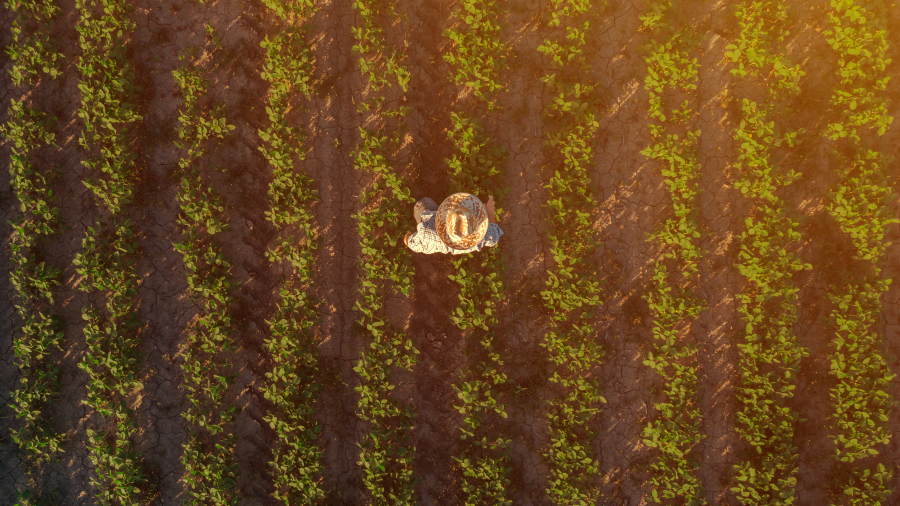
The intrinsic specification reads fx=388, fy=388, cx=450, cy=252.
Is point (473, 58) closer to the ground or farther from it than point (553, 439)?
farther from it

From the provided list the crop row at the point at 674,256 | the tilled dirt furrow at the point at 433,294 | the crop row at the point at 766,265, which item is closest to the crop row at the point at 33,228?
the tilled dirt furrow at the point at 433,294

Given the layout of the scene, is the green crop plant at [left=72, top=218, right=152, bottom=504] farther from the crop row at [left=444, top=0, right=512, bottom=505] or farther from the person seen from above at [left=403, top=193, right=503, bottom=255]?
the crop row at [left=444, top=0, right=512, bottom=505]

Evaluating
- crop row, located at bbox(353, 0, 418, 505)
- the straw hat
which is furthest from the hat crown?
crop row, located at bbox(353, 0, 418, 505)

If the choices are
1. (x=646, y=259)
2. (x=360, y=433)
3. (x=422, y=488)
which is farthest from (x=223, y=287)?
(x=646, y=259)

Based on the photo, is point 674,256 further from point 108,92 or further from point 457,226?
point 108,92

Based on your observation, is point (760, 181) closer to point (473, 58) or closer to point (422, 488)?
point (473, 58)

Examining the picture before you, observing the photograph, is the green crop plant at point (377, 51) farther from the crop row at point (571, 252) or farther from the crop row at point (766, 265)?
the crop row at point (766, 265)

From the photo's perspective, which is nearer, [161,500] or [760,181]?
[760,181]

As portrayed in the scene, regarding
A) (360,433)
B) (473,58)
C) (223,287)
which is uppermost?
(473,58)
